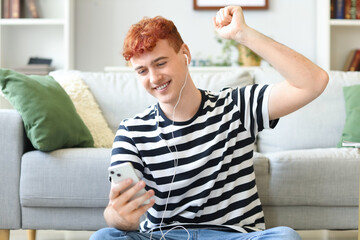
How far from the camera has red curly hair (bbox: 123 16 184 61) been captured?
1.44m

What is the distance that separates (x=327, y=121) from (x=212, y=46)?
1508 millimetres

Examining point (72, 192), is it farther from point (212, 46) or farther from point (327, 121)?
point (212, 46)

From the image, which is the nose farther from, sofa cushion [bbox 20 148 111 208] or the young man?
sofa cushion [bbox 20 148 111 208]

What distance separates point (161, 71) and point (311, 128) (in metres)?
1.40

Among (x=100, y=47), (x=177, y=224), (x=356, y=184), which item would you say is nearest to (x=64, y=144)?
(x=177, y=224)

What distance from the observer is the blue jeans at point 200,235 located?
4.37ft

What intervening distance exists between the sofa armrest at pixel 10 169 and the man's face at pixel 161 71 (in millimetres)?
842

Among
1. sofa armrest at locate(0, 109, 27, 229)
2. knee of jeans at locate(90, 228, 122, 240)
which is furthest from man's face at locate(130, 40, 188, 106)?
sofa armrest at locate(0, 109, 27, 229)

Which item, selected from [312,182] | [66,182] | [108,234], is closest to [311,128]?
[312,182]

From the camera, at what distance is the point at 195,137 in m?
1.52

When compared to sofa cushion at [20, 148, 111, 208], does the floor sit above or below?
below

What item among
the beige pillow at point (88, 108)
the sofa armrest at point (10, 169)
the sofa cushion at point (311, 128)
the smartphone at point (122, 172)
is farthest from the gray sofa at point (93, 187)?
the smartphone at point (122, 172)

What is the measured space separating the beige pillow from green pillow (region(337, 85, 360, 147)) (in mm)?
1110

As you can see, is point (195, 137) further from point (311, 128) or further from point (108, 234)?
point (311, 128)
